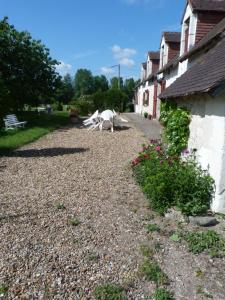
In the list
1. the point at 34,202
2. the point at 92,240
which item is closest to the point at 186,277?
the point at 92,240

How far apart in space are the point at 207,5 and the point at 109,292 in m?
12.3

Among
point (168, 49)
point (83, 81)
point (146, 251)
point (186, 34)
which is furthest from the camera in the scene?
point (83, 81)

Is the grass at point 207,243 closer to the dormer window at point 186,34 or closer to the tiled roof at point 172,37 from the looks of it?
the dormer window at point 186,34

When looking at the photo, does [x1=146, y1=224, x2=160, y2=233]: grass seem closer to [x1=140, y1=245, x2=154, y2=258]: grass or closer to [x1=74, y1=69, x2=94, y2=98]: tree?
[x1=140, y1=245, x2=154, y2=258]: grass

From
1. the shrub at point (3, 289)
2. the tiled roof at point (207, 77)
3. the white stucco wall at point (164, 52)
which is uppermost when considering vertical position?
the white stucco wall at point (164, 52)

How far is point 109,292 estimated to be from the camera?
3.41 m

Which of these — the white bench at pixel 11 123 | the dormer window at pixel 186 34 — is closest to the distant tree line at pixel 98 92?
the white bench at pixel 11 123

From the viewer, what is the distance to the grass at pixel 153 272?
3664 millimetres

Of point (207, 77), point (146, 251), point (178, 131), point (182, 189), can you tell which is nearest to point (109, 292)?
point (146, 251)

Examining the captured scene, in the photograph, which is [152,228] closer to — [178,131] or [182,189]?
[182,189]

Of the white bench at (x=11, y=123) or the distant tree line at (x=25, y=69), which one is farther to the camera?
the distant tree line at (x=25, y=69)

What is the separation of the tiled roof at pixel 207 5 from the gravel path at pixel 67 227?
23.4 ft

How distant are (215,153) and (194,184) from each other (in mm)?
678

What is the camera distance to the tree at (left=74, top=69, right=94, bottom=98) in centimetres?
10521
